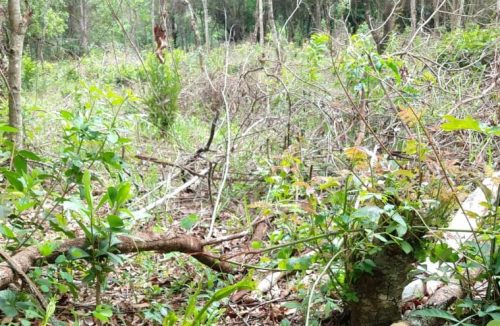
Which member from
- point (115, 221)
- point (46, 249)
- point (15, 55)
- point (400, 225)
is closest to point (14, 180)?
point (46, 249)

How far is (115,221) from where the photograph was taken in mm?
1647

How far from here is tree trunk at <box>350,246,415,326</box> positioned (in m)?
1.76

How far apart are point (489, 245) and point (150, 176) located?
9.04 ft

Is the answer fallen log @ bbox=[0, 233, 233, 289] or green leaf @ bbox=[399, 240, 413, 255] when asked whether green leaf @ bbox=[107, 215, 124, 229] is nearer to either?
fallen log @ bbox=[0, 233, 233, 289]

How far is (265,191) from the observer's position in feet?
Result: 12.7

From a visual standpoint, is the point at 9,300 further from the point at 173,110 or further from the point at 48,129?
the point at 173,110

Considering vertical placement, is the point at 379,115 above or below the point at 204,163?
above

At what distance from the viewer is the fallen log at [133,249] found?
5.18 ft

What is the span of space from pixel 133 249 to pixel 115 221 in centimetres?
36

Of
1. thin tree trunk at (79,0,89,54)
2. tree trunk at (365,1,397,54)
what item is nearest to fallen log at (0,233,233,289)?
tree trunk at (365,1,397,54)

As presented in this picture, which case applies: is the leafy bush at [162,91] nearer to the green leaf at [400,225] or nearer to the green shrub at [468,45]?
the green shrub at [468,45]

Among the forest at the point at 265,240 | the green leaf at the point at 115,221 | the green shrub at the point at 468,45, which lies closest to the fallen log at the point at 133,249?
the forest at the point at 265,240

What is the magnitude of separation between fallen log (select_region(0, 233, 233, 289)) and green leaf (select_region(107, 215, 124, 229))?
0.40ft

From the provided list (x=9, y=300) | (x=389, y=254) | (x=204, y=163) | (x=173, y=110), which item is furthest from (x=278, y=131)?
(x=9, y=300)
